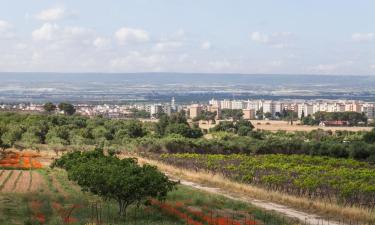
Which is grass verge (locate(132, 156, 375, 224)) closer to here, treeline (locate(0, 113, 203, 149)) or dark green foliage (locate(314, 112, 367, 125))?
treeline (locate(0, 113, 203, 149))

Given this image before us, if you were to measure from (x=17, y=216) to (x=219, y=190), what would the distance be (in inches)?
647

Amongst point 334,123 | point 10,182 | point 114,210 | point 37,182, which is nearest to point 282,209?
point 114,210

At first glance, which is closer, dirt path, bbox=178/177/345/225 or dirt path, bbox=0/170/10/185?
dirt path, bbox=178/177/345/225

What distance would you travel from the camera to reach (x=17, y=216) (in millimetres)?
23516

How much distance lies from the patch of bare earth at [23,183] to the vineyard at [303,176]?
12.5 m

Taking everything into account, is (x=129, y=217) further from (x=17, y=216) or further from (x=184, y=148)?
(x=184, y=148)

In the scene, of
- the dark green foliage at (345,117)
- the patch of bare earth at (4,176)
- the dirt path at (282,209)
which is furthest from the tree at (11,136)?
the dark green foliage at (345,117)

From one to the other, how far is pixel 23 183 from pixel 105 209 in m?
12.5

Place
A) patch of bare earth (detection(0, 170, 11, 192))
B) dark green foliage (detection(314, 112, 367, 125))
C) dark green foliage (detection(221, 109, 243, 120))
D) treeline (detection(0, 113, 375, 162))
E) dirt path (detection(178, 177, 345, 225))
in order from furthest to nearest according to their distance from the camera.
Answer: dark green foliage (detection(221, 109, 243, 120)) < dark green foliage (detection(314, 112, 367, 125)) < treeline (detection(0, 113, 375, 162)) < patch of bare earth (detection(0, 170, 11, 192)) < dirt path (detection(178, 177, 345, 225))

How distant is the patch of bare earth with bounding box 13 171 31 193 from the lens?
33.3m

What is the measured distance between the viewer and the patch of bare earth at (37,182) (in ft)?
112

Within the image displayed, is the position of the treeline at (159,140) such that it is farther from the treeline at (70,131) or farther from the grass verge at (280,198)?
the grass verge at (280,198)

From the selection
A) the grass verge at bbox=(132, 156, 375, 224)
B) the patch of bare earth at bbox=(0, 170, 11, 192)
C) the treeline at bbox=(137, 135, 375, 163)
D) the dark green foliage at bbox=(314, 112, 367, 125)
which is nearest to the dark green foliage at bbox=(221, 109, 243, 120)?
the dark green foliage at bbox=(314, 112, 367, 125)

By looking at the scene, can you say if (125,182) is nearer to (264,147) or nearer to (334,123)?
(264,147)
